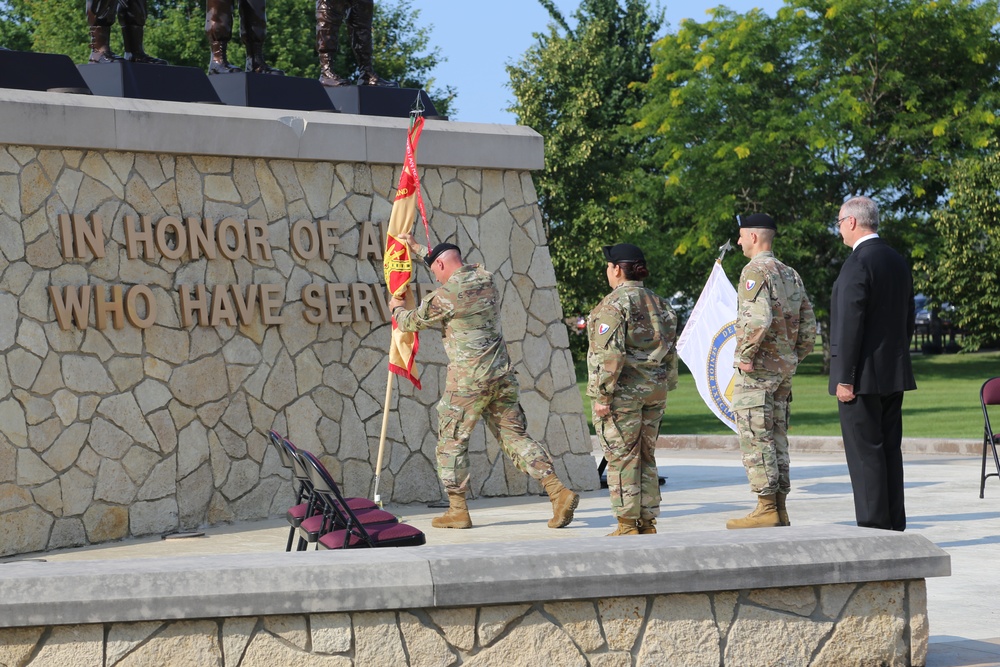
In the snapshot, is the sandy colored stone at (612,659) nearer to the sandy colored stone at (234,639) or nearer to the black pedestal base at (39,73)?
the sandy colored stone at (234,639)

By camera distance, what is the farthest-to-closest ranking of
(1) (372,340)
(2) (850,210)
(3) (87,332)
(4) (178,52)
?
(4) (178,52) < (1) (372,340) < (3) (87,332) < (2) (850,210)

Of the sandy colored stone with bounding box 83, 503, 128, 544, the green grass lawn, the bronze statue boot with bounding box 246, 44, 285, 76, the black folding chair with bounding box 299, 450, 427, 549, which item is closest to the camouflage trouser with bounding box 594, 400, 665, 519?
the black folding chair with bounding box 299, 450, 427, 549

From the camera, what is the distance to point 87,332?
9.56m

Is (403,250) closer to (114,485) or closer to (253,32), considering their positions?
(253,32)

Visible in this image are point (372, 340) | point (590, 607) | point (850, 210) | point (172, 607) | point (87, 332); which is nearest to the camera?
point (172, 607)

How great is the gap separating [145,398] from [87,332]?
0.64 m

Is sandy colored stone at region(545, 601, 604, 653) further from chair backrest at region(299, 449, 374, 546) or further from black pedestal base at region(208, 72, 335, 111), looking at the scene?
black pedestal base at region(208, 72, 335, 111)

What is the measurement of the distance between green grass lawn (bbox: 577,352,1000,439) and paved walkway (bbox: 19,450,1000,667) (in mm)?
5275

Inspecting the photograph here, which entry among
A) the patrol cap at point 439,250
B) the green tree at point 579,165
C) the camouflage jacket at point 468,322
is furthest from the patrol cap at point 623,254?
the green tree at point 579,165

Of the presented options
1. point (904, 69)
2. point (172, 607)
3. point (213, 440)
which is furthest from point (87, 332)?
point (904, 69)

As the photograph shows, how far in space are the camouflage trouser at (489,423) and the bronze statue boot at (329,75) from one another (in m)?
3.74

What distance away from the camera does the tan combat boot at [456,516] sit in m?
9.90

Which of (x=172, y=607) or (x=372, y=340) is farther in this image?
(x=372, y=340)

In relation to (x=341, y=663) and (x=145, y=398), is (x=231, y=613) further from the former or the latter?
(x=145, y=398)
